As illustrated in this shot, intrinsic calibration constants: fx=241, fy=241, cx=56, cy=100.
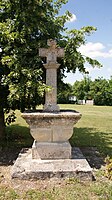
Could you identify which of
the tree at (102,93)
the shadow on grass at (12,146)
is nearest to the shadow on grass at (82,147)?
the shadow on grass at (12,146)

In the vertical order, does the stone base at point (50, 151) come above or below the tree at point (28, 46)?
below

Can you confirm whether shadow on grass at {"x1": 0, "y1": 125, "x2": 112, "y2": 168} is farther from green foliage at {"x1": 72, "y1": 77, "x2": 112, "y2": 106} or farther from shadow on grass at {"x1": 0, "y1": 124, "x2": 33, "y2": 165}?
green foliage at {"x1": 72, "y1": 77, "x2": 112, "y2": 106}

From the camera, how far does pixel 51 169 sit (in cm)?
518

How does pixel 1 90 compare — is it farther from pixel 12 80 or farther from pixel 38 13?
pixel 38 13

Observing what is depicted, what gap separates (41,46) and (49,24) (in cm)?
120

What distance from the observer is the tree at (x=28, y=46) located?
19.9 feet

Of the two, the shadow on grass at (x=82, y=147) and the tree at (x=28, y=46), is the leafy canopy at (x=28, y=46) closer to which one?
the tree at (x=28, y=46)

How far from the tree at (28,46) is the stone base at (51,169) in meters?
1.61

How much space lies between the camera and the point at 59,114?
18.4 feet

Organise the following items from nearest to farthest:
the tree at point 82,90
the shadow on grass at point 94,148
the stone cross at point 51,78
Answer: the stone cross at point 51,78, the shadow on grass at point 94,148, the tree at point 82,90

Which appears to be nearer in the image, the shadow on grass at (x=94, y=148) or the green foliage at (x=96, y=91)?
the shadow on grass at (x=94, y=148)

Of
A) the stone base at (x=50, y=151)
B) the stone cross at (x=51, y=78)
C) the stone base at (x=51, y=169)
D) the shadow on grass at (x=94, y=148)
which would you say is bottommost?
the shadow on grass at (x=94, y=148)

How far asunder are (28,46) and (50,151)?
9.91 feet

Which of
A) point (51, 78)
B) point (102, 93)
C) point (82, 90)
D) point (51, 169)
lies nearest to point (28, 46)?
point (51, 78)
